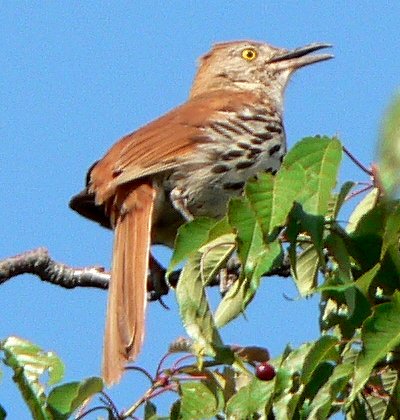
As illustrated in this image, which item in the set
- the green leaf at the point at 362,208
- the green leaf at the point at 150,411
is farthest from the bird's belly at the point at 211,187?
the green leaf at the point at 150,411

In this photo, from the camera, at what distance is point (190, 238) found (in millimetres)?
2625

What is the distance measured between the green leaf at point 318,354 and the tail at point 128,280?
115 centimetres

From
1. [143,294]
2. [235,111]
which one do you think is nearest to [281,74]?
[235,111]

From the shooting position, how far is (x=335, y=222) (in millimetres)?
2734

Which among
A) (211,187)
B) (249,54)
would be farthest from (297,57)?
(211,187)

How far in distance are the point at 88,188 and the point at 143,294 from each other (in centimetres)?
87

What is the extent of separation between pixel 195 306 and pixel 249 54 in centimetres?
419

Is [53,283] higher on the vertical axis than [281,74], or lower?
lower

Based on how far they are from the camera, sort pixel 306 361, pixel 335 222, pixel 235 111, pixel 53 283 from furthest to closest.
Answer: 1. pixel 235 111
2. pixel 53 283
3. pixel 335 222
4. pixel 306 361

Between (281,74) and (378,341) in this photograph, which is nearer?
(378,341)

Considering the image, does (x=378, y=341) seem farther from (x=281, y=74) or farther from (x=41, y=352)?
(x=281, y=74)

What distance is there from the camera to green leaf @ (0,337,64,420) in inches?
107

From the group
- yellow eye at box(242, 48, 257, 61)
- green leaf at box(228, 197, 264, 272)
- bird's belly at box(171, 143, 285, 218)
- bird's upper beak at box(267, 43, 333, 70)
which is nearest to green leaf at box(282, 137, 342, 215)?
green leaf at box(228, 197, 264, 272)

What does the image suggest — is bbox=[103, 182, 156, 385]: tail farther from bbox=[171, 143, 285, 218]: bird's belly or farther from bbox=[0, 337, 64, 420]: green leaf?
bbox=[0, 337, 64, 420]: green leaf
